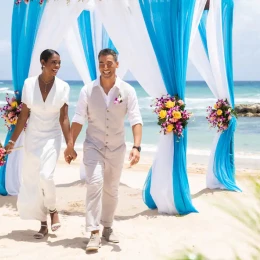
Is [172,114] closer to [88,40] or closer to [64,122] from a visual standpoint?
[64,122]

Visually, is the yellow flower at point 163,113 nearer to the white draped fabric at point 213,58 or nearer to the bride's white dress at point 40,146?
the bride's white dress at point 40,146

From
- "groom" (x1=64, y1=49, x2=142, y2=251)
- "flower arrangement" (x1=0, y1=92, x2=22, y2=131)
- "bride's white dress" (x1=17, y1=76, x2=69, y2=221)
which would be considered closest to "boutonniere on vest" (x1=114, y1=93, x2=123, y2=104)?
"groom" (x1=64, y1=49, x2=142, y2=251)

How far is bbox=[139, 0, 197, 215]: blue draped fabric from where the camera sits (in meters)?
5.03

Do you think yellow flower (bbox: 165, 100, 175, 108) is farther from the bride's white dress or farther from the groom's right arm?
the groom's right arm

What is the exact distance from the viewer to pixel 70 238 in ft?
14.4

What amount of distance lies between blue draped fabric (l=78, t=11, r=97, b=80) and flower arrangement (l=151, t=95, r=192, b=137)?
240 cm

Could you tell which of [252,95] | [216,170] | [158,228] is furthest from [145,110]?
[158,228]

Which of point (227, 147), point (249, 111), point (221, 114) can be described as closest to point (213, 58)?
point (221, 114)

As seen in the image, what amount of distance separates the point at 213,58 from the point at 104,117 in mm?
2846

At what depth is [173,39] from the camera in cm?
505

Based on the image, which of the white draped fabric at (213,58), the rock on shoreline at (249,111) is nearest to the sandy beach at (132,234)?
the white draped fabric at (213,58)

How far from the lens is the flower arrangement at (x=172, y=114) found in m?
5.02

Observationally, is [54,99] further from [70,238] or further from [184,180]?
[184,180]

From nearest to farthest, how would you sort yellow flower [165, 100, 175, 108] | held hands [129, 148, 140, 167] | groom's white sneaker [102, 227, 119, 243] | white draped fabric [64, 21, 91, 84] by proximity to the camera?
held hands [129, 148, 140, 167] → groom's white sneaker [102, 227, 119, 243] → yellow flower [165, 100, 175, 108] → white draped fabric [64, 21, 91, 84]
